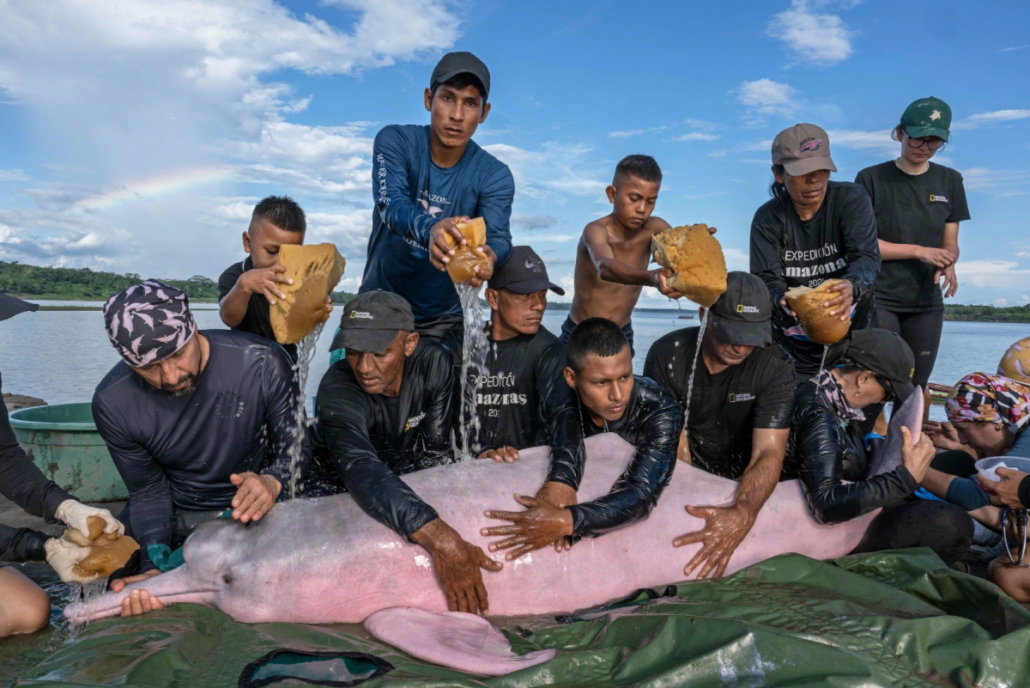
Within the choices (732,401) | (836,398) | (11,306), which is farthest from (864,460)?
(11,306)

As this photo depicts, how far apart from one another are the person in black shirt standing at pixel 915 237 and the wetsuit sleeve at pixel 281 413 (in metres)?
5.44

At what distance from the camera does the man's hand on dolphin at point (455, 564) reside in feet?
12.9

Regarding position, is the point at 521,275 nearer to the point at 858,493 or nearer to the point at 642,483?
the point at 642,483

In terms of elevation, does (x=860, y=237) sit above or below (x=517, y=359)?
above

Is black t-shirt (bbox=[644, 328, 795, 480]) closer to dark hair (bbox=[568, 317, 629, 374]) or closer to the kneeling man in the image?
the kneeling man

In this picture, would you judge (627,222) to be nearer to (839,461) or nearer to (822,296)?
(822,296)

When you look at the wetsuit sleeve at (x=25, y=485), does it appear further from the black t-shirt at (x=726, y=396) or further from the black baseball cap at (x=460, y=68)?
the black t-shirt at (x=726, y=396)

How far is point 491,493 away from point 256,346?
1868 mm

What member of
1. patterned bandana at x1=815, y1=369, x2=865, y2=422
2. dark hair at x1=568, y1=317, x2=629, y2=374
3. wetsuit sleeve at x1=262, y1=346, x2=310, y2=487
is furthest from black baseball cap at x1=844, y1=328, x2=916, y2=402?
wetsuit sleeve at x1=262, y1=346, x2=310, y2=487

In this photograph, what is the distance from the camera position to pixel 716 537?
4637 millimetres

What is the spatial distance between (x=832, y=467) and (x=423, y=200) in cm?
358

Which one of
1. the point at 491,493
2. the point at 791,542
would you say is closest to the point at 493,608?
the point at 491,493

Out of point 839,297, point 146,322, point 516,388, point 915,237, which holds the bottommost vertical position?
point 516,388

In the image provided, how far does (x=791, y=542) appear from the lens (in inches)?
193
